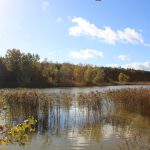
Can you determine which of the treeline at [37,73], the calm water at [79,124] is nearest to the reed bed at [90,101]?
the calm water at [79,124]

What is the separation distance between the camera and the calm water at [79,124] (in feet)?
45.2

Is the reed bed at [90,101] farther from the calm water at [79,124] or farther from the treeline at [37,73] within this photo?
the treeline at [37,73]

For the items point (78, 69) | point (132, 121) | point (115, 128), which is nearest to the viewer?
point (115, 128)

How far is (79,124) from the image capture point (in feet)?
59.7

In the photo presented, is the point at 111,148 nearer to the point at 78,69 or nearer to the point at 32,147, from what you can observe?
the point at 32,147

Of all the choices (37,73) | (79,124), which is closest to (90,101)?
(79,124)

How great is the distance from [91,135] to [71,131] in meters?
1.14

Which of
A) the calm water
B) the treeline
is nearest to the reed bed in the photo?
the calm water

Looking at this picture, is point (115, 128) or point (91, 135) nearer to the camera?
point (91, 135)

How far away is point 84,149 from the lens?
12891 mm

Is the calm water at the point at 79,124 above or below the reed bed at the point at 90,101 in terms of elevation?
below

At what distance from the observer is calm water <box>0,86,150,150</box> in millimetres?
13773

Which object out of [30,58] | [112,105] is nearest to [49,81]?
[30,58]

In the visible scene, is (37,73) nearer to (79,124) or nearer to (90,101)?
(90,101)
